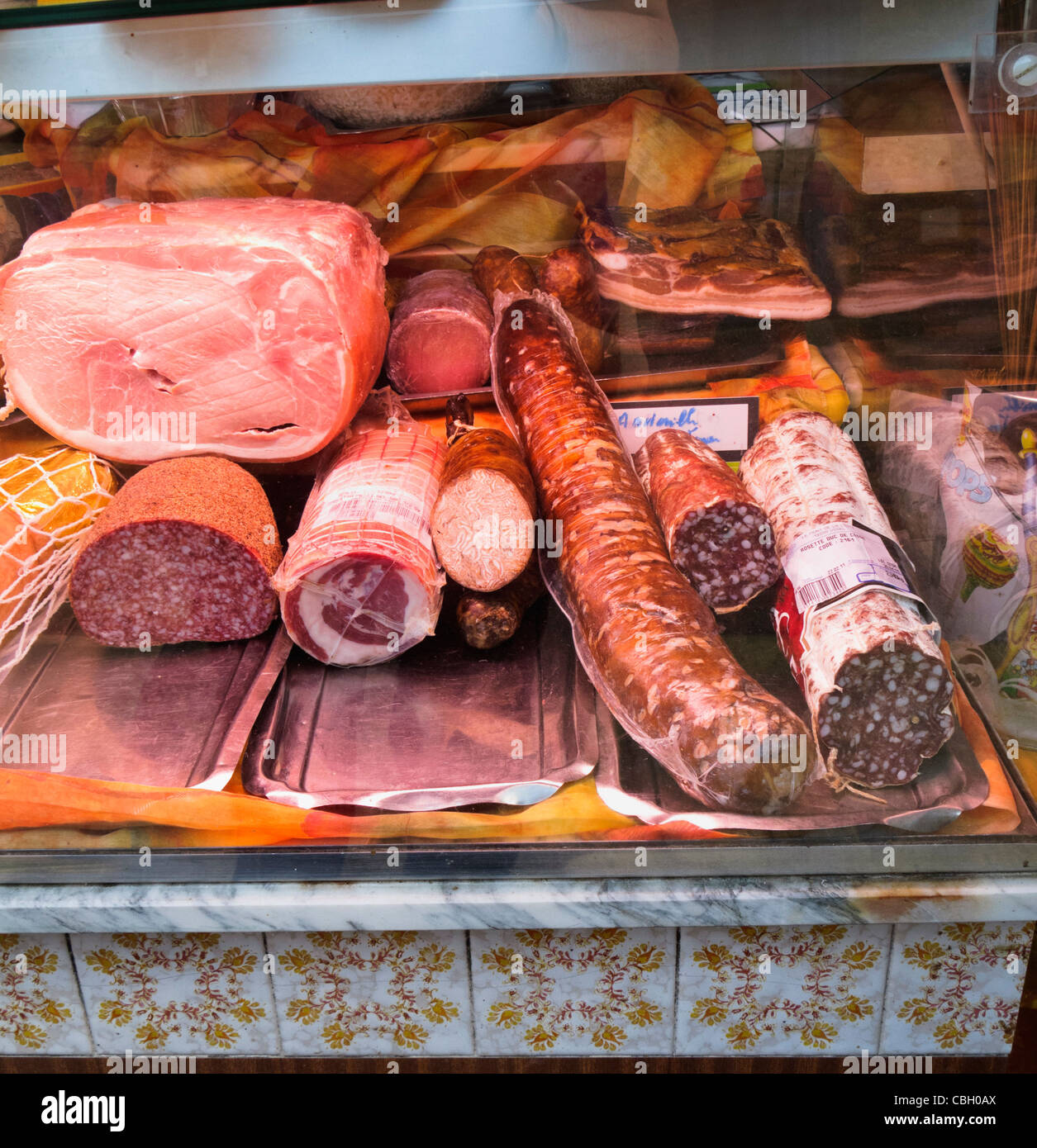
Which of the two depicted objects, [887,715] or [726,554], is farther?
[726,554]

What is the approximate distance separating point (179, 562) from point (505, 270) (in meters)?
0.96

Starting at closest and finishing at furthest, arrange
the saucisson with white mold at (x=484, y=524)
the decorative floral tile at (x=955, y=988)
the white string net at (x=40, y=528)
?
the decorative floral tile at (x=955, y=988)
the saucisson with white mold at (x=484, y=524)
the white string net at (x=40, y=528)

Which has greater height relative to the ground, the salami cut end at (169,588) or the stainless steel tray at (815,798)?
the salami cut end at (169,588)

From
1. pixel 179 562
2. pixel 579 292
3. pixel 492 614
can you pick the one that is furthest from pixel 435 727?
pixel 579 292

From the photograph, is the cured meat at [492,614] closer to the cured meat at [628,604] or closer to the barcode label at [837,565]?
the cured meat at [628,604]

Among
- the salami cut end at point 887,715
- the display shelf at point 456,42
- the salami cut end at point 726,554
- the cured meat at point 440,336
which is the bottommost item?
the salami cut end at point 887,715

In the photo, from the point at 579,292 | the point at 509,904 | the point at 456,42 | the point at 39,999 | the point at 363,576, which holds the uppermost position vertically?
the point at 456,42

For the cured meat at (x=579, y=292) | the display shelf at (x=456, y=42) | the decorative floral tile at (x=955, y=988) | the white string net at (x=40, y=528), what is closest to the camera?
the display shelf at (x=456, y=42)

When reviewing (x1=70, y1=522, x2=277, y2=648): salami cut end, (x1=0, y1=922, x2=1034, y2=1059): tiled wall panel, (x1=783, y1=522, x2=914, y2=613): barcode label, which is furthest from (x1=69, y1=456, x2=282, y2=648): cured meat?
(x1=783, y1=522, x2=914, y2=613): barcode label

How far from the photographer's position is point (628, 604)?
1.75 meters

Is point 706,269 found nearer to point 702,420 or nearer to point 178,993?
point 702,420

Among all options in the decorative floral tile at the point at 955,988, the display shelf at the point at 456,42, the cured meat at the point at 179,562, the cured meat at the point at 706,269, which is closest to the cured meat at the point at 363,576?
the cured meat at the point at 179,562

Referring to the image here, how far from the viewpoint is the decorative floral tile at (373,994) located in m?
1.80
